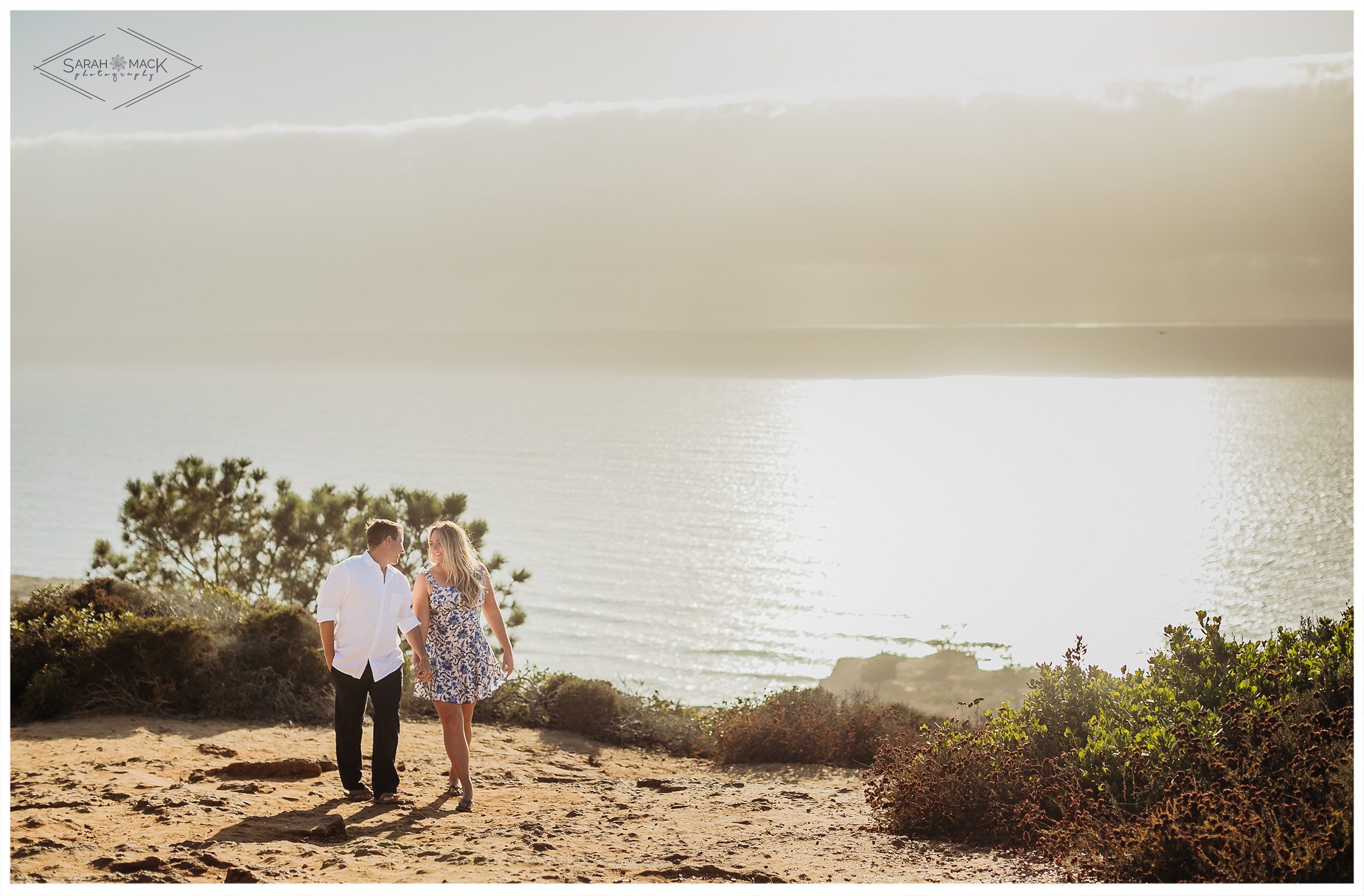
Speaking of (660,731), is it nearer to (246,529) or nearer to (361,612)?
(361,612)

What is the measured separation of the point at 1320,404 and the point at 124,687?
124406mm

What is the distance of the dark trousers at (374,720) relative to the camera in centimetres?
596

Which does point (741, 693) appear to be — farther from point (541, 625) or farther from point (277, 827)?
point (277, 827)

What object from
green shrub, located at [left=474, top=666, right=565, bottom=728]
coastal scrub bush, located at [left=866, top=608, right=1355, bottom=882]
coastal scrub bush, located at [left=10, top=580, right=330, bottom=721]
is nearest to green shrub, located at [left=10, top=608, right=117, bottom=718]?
coastal scrub bush, located at [left=10, top=580, right=330, bottom=721]

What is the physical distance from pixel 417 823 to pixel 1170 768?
14.5 feet

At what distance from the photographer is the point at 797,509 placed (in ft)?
189

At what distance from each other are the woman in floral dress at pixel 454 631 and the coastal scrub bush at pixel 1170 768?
2.77 m

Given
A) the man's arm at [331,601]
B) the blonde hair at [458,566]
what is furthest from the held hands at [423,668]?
the man's arm at [331,601]

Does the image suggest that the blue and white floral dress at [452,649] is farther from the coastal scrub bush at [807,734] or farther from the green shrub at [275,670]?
the coastal scrub bush at [807,734]

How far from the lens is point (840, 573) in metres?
44.9

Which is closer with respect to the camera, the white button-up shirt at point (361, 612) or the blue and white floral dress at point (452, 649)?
the white button-up shirt at point (361, 612)

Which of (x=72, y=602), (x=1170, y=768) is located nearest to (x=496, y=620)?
(x=1170, y=768)

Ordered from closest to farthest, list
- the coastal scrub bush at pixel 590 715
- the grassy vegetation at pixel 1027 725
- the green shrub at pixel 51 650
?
the grassy vegetation at pixel 1027 725 → the green shrub at pixel 51 650 → the coastal scrub bush at pixel 590 715

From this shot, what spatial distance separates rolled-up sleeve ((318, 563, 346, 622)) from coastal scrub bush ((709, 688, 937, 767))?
4.47 m
